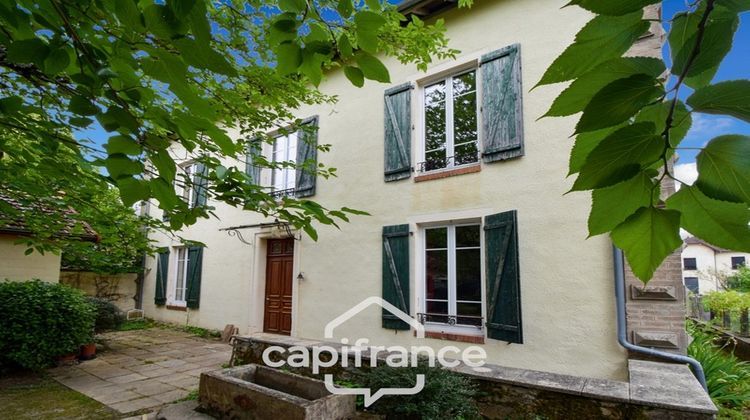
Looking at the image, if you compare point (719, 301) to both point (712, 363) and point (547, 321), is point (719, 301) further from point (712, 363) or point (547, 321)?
point (547, 321)

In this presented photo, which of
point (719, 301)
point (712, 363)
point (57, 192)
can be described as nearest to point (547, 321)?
point (712, 363)

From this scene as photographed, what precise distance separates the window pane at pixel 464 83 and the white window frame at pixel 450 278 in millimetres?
2018

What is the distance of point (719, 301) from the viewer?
30.6 feet

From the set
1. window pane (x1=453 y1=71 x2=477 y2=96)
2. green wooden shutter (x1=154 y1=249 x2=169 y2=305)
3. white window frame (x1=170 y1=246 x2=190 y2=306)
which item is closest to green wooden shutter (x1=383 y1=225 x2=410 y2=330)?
window pane (x1=453 y1=71 x2=477 y2=96)

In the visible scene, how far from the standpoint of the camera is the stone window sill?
5722mm

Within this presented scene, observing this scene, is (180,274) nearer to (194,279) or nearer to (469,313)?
(194,279)

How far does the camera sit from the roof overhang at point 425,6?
20.3 ft

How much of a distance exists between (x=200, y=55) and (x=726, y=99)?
0.85 metres

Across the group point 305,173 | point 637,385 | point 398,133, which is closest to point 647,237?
point 637,385

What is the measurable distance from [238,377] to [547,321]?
3.59 metres

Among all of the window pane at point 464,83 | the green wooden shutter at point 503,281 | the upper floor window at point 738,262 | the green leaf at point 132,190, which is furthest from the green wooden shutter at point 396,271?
the upper floor window at point 738,262

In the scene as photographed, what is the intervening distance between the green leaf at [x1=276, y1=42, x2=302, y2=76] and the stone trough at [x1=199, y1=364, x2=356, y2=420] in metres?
2.79

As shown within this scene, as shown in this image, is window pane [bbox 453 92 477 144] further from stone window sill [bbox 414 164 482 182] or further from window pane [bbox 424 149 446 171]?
stone window sill [bbox 414 164 482 182]

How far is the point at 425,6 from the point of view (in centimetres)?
634
